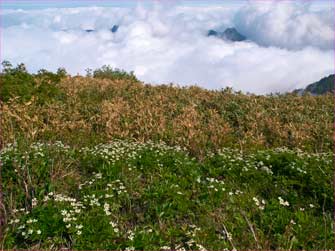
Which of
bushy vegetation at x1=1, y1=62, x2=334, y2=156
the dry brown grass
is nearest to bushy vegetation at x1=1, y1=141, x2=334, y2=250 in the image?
bushy vegetation at x1=1, y1=62, x2=334, y2=156

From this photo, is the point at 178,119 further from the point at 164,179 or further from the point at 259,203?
the point at 259,203

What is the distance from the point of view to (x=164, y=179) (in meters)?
7.68

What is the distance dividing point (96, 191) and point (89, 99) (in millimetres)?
7030

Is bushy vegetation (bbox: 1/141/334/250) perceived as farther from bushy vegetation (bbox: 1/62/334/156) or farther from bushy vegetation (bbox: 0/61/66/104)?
bushy vegetation (bbox: 0/61/66/104)

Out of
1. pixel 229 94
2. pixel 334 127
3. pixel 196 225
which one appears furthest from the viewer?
pixel 229 94

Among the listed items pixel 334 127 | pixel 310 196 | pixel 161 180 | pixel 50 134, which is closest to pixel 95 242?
pixel 161 180

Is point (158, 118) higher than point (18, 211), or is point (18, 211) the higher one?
point (158, 118)

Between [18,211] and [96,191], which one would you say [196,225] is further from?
[18,211]

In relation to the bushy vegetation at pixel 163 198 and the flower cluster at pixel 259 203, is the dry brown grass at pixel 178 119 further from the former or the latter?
the flower cluster at pixel 259 203

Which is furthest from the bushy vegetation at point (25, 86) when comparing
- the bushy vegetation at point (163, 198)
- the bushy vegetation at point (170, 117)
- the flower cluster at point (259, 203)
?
the flower cluster at point (259, 203)

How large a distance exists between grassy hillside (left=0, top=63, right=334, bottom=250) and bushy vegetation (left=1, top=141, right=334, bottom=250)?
17 mm

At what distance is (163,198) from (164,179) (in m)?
0.61

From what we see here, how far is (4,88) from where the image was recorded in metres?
12.8

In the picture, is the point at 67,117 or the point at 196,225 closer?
the point at 196,225
